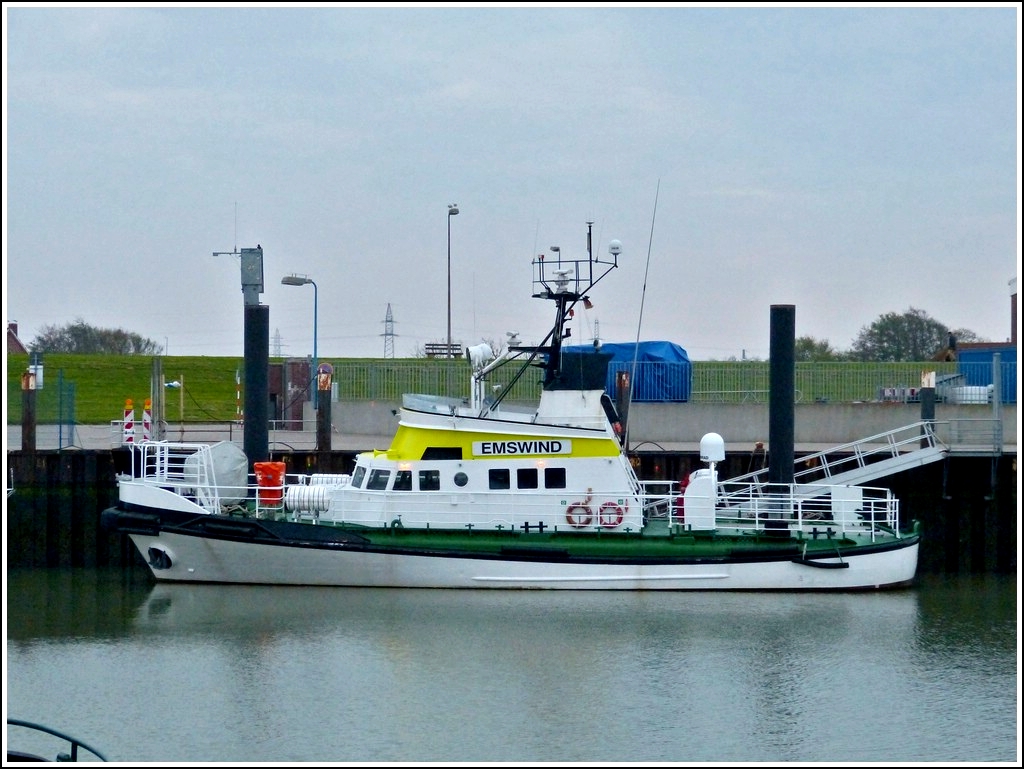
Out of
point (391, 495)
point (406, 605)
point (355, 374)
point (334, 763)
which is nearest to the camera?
point (334, 763)

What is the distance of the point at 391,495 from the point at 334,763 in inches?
256

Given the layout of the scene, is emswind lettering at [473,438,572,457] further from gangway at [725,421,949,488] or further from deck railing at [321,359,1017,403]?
deck railing at [321,359,1017,403]

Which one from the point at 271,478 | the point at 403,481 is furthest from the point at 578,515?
the point at 271,478

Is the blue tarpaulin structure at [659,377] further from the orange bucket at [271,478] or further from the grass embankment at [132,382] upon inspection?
the grass embankment at [132,382]

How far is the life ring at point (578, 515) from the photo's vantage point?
1642cm

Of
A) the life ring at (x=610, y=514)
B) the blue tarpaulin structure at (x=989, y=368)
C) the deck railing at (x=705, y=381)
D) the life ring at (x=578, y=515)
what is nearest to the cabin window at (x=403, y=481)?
the life ring at (x=578, y=515)

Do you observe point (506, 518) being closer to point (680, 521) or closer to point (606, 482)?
point (606, 482)

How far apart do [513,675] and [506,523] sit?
12.8ft

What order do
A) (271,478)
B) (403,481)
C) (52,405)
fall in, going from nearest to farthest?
(403,481)
(271,478)
(52,405)

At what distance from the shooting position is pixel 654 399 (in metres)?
25.6

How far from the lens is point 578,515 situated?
16438mm

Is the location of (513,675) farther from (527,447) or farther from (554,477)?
(527,447)

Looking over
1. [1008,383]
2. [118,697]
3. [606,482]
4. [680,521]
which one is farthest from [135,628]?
[1008,383]

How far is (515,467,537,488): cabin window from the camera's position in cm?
1647
